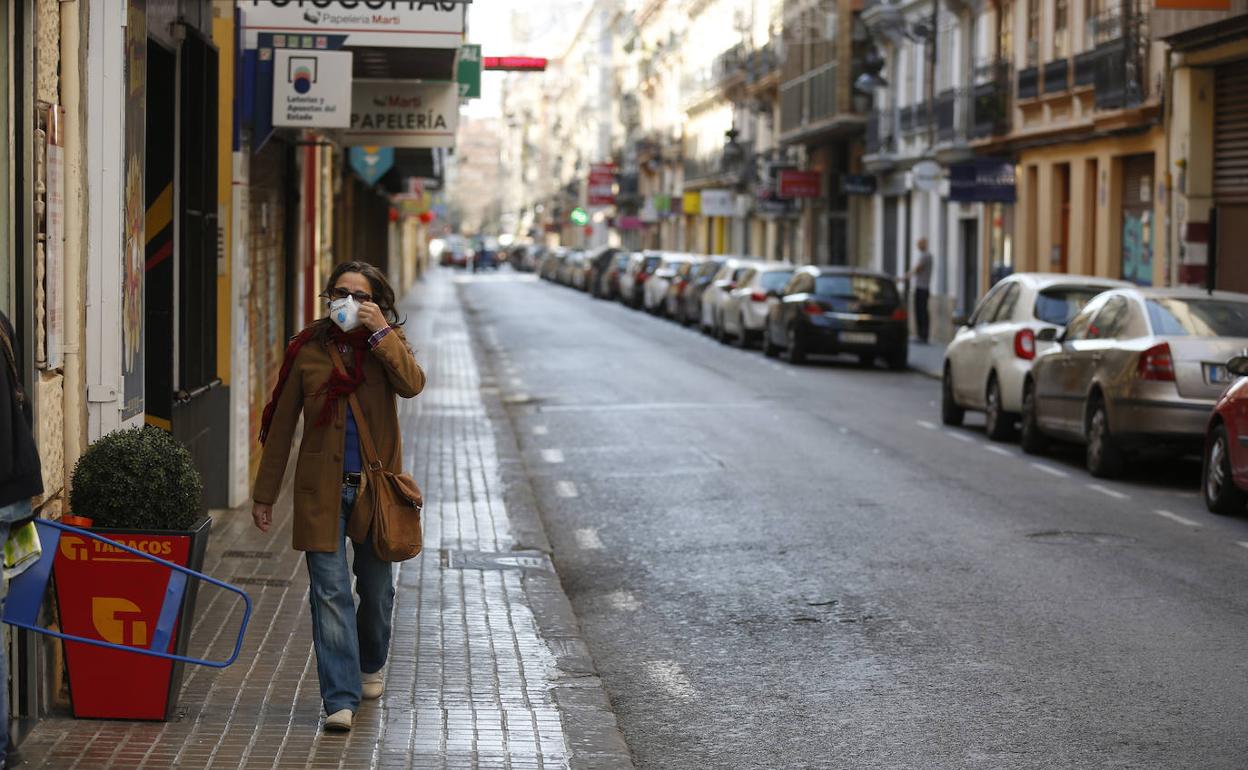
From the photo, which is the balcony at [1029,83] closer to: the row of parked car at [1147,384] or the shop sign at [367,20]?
the row of parked car at [1147,384]

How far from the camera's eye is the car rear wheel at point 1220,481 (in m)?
13.3

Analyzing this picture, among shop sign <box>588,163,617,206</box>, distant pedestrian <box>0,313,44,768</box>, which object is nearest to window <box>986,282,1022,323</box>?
distant pedestrian <box>0,313,44,768</box>

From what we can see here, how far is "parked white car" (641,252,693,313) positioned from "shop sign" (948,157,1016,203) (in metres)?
13.7

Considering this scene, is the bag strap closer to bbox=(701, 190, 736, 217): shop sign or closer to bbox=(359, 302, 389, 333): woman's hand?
bbox=(359, 302, 389, 333): woman's hand

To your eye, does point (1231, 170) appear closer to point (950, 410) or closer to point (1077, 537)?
point (950, 410)

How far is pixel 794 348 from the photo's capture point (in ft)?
101

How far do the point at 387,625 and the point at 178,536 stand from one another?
3.20ft

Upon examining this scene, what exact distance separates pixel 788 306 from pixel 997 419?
12101 mm

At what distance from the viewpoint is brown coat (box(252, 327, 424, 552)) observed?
6953 millimetres

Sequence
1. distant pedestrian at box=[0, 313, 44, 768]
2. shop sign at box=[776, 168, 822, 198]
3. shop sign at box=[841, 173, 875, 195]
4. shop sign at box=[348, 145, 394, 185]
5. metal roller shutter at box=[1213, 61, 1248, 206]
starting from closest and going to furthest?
1. distant pedestrian at box=[0, 313, 44, 768]
2. shop sign at box=[348, 145, 394, 185]
3. metal roller shutter at box=[1213, 61, 1248, 206]
4. shop sign at box=[841, 173, 875, 195]
5. shop sign at box=[776, 168, 822, 198]

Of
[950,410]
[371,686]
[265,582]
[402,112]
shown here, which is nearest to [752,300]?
[950,410]

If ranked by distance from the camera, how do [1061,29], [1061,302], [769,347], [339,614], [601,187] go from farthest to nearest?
[601,187], [1061,29], [769,347], [1061,302], [339,614]

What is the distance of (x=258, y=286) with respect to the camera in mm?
14727

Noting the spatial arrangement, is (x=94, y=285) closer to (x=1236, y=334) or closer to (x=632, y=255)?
(x=1236, y=334)
